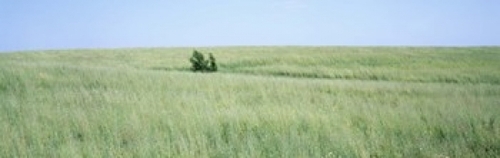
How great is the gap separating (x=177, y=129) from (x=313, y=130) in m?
1.80

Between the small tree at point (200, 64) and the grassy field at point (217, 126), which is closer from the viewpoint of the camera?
the grassy field at point (217, 126)

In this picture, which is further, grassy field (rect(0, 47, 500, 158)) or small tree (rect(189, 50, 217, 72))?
small tree (rect(189, 50, 217, 72))

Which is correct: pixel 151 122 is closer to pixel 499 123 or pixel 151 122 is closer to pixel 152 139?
pixel 152 139

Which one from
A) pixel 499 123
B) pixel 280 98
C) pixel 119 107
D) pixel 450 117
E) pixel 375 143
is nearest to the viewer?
pixel 375 143

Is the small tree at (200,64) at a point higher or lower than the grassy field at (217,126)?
lower

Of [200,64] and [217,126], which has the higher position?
[217,126]

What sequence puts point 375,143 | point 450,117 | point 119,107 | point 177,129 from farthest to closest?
point 119,107, point 450,117, point 177,129, point 375,143

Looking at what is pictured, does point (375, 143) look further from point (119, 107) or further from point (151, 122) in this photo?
point (119, 107)

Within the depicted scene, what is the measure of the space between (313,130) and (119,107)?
3.65 meters

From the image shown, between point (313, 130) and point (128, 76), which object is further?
point (128, 76)

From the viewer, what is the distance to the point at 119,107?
8.57m

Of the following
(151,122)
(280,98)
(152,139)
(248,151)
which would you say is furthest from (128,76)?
(248,151)

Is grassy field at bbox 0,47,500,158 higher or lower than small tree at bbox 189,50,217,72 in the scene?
higher

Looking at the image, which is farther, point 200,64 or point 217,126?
point 200,64
